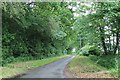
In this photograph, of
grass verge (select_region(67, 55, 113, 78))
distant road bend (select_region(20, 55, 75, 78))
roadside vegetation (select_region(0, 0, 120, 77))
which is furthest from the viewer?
roadside vegetation (select_region(0, 0, 120, 77))

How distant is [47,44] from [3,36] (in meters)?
14.9

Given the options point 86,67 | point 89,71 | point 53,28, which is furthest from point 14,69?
point 53,28

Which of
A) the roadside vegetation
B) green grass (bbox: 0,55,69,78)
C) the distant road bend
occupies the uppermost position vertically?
the roadside vegetation

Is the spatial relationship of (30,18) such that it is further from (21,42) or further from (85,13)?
(85,13)

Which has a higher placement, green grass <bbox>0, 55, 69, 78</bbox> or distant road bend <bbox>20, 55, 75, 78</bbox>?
green grass <bbox>0, 55, 69, 78</bbox>

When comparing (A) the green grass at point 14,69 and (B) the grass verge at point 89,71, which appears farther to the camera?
(A) the green grass at point 14,69

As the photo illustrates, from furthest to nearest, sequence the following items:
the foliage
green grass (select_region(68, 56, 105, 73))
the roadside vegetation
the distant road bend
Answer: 1. the foliage
2. the roadside vegetation
3. green grass (select_region(68, 56, 105, 73))
4. the distant road bend

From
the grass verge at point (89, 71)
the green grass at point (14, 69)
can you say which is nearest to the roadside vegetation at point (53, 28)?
the grass verge at point (89, 71)

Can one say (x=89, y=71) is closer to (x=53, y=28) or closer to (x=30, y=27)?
(x=53, y=28)

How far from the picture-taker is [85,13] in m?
22.3

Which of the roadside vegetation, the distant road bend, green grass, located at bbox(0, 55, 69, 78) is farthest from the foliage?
the distant road bend

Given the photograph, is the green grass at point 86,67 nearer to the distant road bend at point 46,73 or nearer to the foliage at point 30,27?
the distant road bend at point 46,73

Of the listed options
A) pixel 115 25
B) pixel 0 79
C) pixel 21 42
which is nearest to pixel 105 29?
pixel 115 25

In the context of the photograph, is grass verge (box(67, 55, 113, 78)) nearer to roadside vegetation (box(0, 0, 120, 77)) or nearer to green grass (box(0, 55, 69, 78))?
roadside vegetation (box(0, 0, 120, 77))
